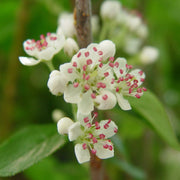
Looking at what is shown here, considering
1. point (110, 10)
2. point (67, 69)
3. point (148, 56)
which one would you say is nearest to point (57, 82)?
point (67, 69)

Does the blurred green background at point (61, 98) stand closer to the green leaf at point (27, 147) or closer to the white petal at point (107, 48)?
the green leaf at point (27, 147)

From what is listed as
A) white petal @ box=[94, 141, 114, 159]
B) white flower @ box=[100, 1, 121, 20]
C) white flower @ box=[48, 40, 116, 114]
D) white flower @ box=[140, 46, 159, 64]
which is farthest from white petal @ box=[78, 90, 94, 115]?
white flower @ box=[140, 46, 159, 64]

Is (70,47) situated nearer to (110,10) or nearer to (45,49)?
(45,49)

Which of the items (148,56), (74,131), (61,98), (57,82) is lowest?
(61,98)

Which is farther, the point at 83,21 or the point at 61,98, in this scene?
the point at 61,98

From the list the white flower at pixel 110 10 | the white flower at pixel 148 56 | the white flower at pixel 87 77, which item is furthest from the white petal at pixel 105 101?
the white flower at pixel 148 56

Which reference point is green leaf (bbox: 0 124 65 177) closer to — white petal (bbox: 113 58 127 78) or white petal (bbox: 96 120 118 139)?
white petal (bbox: 96 120 118 139)
